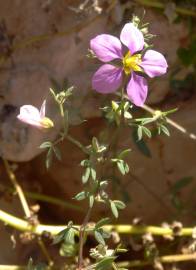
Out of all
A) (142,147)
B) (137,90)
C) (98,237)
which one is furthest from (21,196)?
(137,90)

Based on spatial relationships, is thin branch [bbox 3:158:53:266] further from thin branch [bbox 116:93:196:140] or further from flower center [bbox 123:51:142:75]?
flower center [bbox 123:51:142:75]

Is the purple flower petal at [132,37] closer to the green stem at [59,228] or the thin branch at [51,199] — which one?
the green stem at [59,228]

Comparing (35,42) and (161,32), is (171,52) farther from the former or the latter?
(35,42)

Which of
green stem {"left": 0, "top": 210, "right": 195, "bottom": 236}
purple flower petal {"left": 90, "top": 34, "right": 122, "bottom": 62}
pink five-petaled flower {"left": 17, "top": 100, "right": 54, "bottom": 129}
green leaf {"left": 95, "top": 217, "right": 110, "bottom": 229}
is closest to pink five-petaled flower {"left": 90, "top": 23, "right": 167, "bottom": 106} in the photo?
purple flower petal {"left": 90, "top": 34, "right": 122, "bottom": 62}

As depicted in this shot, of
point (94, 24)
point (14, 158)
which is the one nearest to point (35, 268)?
point (14, 158)

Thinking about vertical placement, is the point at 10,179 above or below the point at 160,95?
below

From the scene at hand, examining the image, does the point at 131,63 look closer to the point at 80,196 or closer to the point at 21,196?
the point at 80,196
